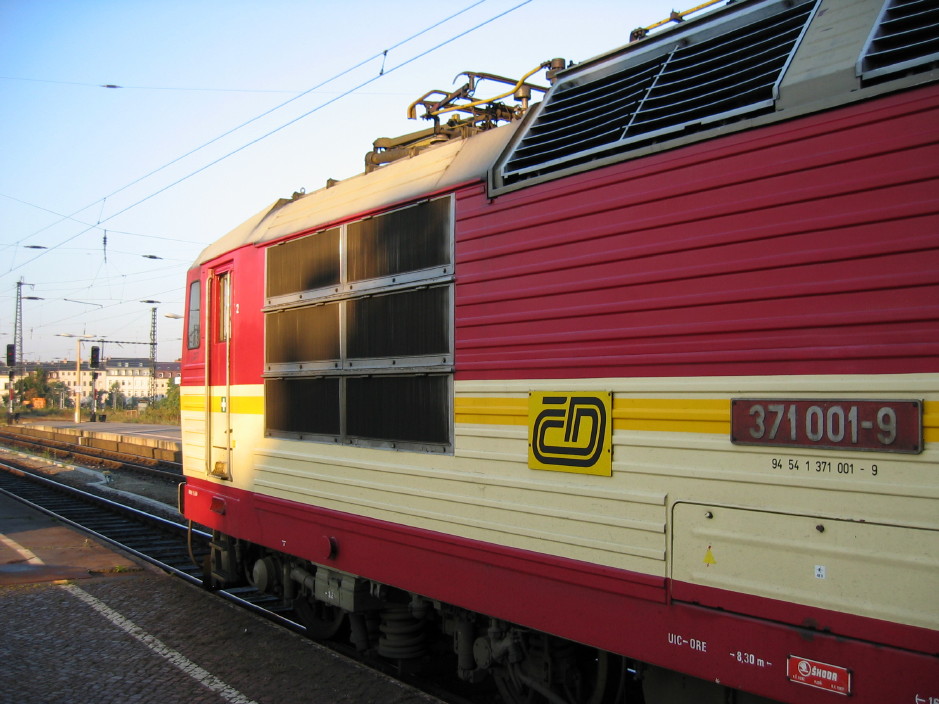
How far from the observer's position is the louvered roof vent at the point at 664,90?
11.6ft

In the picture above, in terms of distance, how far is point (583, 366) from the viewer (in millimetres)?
3805

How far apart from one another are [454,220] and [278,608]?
15.7 ft

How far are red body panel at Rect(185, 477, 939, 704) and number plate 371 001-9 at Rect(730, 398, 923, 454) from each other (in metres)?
0.62

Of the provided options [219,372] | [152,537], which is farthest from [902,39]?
[152,537]

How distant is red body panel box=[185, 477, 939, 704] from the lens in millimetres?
2760

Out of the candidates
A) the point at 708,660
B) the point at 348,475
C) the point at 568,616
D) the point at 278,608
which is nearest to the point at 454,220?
the point at 348,475

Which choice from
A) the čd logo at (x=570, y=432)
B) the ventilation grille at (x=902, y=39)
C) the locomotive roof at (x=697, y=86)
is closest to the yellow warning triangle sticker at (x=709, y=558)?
the čd logo at (x=570, y=432)

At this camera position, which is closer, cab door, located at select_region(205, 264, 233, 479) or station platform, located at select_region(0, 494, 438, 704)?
station platform, located at select_region(0, 494, 438, 704)

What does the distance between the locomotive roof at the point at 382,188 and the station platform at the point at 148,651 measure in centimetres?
327

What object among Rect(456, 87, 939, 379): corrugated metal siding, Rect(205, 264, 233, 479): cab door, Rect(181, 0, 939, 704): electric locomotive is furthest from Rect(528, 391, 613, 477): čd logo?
Rect(205, 264, 233, 479): cab door

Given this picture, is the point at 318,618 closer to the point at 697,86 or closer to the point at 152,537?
the point at 697,86

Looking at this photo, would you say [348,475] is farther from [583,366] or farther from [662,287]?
[662,287]

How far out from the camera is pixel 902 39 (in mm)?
3088

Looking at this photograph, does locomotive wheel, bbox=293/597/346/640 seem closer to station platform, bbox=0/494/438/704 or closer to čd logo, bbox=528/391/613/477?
station platform, bbox=0/494/438/704
